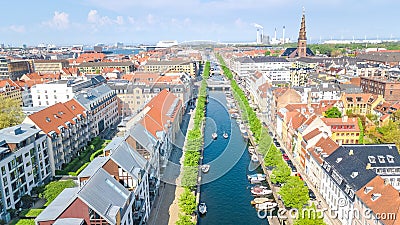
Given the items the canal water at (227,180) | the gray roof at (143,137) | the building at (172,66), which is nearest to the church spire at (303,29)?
the building at (172,66)

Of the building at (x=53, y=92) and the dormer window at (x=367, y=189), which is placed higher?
the building at (x=53, y=92)

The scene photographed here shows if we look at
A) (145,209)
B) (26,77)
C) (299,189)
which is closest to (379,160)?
(299,189)

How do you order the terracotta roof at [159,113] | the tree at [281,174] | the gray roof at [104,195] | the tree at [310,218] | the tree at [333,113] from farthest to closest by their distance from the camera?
the tree at [333,113], the terracotta roof at [159,113], the tree at [281,174], the tree at [310,218], the gray roof at [104,195]

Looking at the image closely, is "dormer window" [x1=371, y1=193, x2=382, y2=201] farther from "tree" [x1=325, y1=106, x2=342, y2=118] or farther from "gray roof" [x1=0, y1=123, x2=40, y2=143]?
"gray roof" [x1=0, y1=123, x2=40, y2=143]

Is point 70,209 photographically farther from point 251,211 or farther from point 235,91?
point 235,91

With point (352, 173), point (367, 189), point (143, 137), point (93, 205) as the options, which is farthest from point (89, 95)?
point (367, 189)

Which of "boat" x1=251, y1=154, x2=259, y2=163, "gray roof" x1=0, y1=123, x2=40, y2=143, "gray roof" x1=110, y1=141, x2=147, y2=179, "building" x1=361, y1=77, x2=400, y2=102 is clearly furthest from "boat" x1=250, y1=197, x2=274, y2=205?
"building" x1=361, y1=77, x2=400, y2=102

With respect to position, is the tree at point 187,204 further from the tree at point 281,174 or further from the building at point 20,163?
the building at point 20,163
